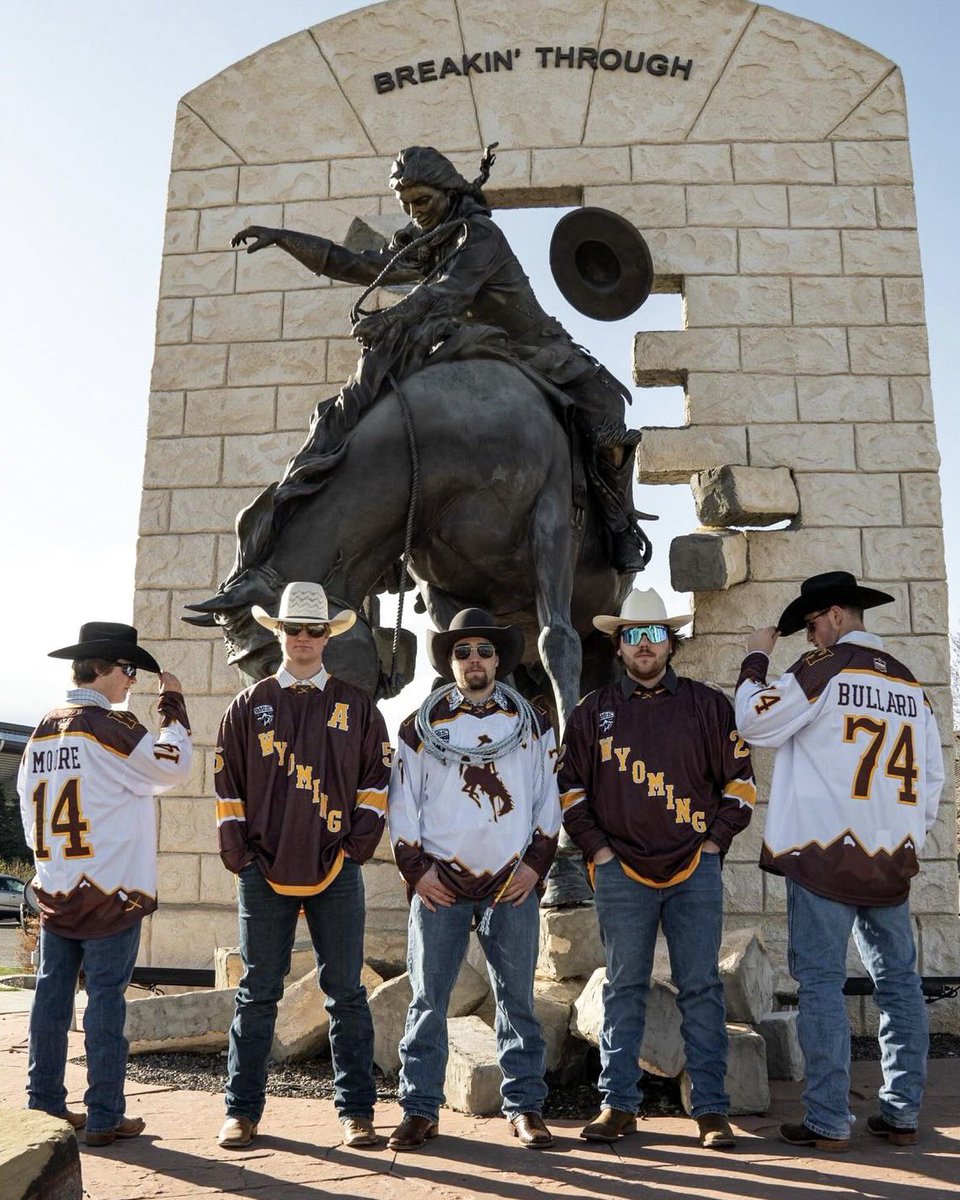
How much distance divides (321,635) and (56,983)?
3.81ft

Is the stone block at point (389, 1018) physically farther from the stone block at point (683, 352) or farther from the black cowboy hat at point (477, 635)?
the stone block at point (683, 352)

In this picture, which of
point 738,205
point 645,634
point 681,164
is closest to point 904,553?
point 738,205

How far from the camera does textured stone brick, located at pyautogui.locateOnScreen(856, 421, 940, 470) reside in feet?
21.0

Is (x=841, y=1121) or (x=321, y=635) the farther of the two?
(x=321, y=635)

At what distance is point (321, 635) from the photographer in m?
3.21

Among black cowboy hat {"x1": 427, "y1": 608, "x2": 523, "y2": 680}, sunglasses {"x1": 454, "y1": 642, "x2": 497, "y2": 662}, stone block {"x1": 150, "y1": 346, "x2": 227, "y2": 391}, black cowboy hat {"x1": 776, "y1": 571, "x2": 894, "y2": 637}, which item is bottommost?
sunglasses {"x1": 454, "y1": 642, "x2": 497, "y2": 662}

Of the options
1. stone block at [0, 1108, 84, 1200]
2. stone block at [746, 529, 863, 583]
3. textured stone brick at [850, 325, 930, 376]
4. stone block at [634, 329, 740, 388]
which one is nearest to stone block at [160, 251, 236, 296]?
stone block at [634, 329, 740, 388]

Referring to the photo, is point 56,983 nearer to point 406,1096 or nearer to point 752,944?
point 406,1096

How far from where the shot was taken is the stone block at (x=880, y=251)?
665 centimetres

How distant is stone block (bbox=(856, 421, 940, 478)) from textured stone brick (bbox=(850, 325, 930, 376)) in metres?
0.33

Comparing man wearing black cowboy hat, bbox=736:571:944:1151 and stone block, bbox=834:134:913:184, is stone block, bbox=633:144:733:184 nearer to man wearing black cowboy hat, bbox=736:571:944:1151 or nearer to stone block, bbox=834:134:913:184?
stone block, bbox=834:134:913:184

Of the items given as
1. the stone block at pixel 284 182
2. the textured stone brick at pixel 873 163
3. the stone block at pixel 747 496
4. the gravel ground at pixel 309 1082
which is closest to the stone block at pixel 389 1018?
the gravel ground at pixel 309 1082

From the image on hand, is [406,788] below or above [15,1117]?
above

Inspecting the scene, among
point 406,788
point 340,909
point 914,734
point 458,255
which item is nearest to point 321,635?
point 406,788
